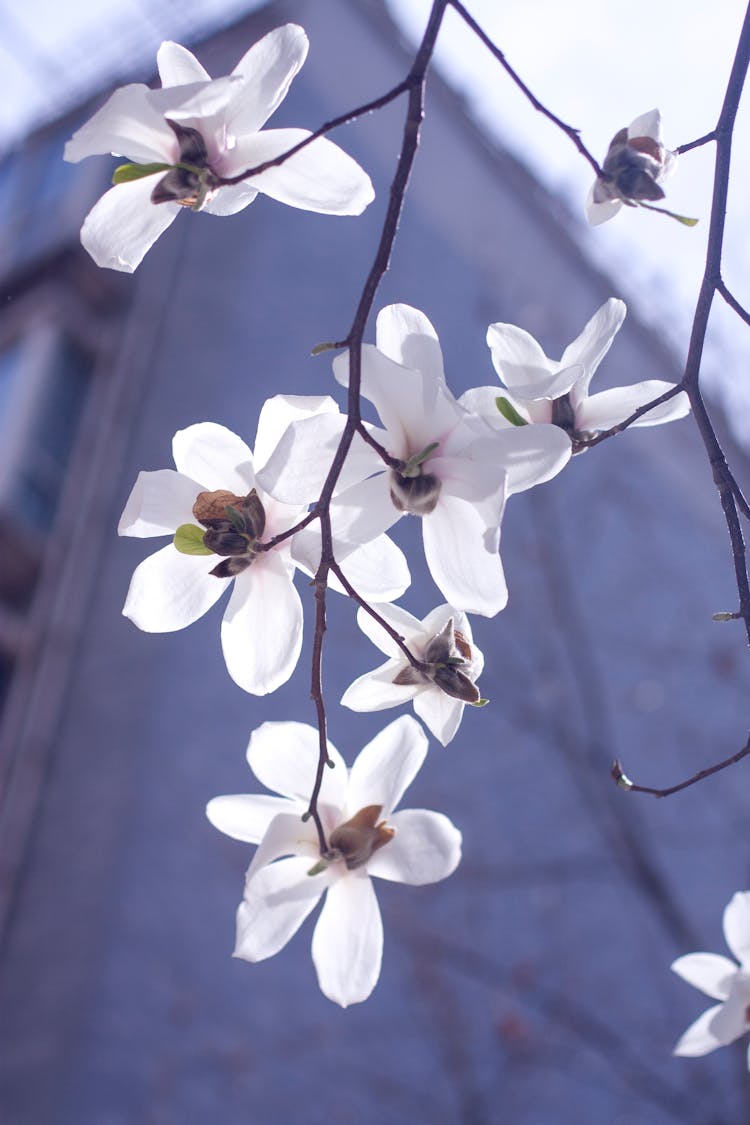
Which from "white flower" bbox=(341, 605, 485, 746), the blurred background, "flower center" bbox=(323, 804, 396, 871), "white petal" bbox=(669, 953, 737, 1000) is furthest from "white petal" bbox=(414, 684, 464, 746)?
the blurred background

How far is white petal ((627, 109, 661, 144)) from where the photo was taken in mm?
663

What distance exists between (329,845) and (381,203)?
3.51 metres

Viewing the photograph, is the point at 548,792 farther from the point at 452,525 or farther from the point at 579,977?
the point at 452,525

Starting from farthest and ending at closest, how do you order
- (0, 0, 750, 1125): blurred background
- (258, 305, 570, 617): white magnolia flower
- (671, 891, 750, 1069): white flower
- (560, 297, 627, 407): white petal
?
1. (0, 0, 750, 1125): blurred background
2. (671, 891, 750, 1069): white flower
3. (560, 297, 627, 407): white petal
4. (258, 305, 570, 617): white magnolia flower

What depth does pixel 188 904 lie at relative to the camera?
275 cm

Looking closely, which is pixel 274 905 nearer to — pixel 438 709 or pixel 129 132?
pixel 438 709

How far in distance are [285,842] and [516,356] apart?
334mm

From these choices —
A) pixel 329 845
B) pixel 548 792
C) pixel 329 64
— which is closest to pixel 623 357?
pixel 329 64

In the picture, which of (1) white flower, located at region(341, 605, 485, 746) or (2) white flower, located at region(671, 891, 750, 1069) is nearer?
(1) white flower, located at region(341, 605, 485, 746)

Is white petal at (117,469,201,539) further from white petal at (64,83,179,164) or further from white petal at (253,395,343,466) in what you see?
white petal at (64,83,179,164)

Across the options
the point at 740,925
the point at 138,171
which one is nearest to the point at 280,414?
the point at 138,171

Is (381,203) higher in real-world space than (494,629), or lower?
higher

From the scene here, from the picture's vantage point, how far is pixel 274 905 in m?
0.66

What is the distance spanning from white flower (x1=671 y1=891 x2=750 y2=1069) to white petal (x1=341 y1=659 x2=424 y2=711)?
317 mm
